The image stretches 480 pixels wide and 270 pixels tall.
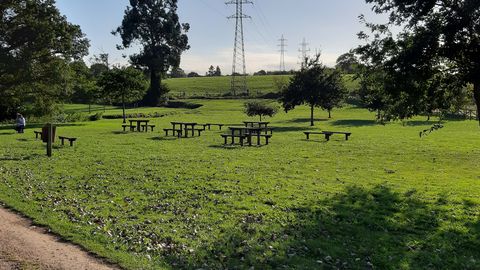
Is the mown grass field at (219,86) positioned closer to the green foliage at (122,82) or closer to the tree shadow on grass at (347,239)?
the green foliage at (122,82)

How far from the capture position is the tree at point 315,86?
43278 millimetres

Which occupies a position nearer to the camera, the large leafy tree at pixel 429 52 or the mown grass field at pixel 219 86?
the large leafy tree at pixel 429 52

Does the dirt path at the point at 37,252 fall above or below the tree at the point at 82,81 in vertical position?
below

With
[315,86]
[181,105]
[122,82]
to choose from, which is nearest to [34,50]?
[122,82]

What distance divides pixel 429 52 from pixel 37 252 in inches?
439

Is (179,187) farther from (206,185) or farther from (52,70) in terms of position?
(52,70)

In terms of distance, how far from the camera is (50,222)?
906 centimetres

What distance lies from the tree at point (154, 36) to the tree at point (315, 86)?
131 ft

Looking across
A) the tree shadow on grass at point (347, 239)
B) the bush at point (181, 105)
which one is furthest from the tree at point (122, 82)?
the tree shadow on grass at point (347, 239)

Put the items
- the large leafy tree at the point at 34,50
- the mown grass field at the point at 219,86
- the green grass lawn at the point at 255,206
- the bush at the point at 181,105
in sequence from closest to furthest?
the green grass lawn at the point at 255,206, the large leafy tree at the point at 34,50, the bush at the point at 181,105, the mown grass field at the point at 219,86

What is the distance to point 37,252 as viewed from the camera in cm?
729

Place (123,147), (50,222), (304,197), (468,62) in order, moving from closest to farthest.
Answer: (50,222) < (304,197) < (468,62) < (123,147)

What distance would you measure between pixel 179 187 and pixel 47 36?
898 inches

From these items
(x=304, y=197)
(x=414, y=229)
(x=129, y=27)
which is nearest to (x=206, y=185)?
(x=304, y=197)
